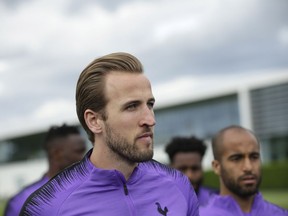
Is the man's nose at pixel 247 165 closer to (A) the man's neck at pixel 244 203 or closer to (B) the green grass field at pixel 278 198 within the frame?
(A) the man's neck at pixel 244 203

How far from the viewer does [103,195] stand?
3.21 m

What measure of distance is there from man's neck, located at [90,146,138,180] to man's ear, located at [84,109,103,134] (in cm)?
13

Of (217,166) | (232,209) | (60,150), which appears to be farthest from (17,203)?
(232,209)

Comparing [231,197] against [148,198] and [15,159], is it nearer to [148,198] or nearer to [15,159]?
[148,198]

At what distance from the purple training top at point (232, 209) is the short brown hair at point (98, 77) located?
159 cm

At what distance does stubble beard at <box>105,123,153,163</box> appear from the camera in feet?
10.2

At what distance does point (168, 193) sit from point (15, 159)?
5312cm

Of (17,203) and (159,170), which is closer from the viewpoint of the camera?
(159,170)

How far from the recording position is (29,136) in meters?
53.8

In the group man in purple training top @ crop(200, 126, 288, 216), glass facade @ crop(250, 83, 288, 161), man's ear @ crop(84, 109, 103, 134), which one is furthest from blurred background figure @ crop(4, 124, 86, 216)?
glass facade @ crop(250, 83, 288, 161)

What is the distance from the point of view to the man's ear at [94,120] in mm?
3281

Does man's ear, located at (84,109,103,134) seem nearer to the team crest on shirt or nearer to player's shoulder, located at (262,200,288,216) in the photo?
the team crest on shirt

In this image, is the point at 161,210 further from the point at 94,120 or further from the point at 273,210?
the point at 273,210

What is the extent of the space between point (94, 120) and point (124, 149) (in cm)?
28
